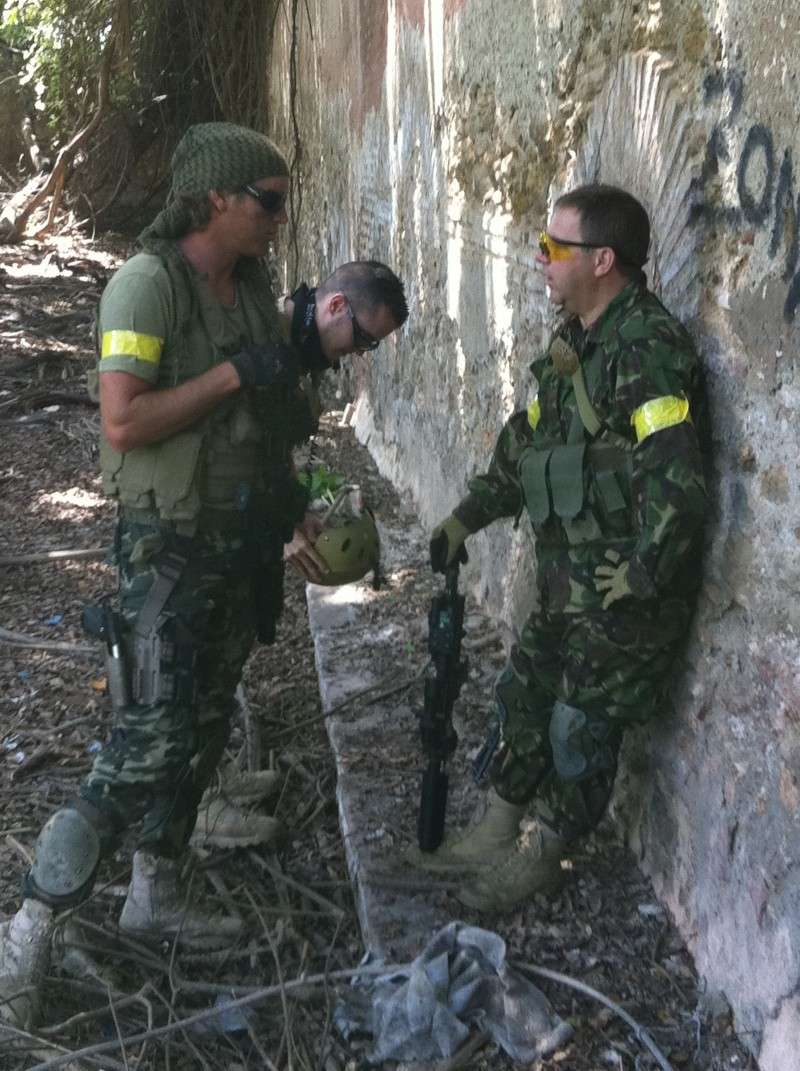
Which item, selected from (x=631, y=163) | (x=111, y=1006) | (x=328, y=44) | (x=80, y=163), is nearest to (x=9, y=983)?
(x=111, y=1006)

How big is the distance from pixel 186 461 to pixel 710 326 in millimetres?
1167

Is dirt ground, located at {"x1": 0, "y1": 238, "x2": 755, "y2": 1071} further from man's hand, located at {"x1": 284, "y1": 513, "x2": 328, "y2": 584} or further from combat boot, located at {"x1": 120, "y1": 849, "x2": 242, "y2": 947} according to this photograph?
man's hand, located at {"x1": 284, "y1": 513, "x2": 328, "y2": 584}

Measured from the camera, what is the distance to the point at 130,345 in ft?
7.71

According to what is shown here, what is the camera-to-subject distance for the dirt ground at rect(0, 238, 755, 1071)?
7.75 feet

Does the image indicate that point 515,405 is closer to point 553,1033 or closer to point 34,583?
point 553,1033

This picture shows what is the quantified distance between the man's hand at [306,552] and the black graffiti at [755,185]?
116cm

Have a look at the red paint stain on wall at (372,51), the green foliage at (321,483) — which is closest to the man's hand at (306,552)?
the green foliage at (321,483)

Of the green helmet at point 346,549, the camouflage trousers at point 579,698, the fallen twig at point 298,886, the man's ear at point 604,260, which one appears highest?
the man's ear at point 604,260

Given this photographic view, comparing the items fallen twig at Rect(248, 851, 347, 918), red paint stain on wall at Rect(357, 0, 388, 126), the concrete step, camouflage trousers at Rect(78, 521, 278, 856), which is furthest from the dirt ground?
red paint stain on wall at Rect(357, 0, 388, 126)

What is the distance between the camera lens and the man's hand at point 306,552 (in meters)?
2.79

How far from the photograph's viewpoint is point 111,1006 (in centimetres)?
240

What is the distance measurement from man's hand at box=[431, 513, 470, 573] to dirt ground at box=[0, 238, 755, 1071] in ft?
2.77

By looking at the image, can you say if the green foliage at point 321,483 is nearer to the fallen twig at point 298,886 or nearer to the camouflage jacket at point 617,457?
the camouflage jacket at point 617,457

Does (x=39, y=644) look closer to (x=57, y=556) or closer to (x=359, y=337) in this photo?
(x=57, y=556)
